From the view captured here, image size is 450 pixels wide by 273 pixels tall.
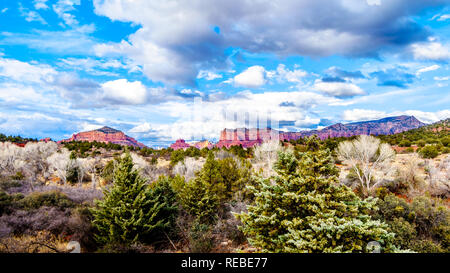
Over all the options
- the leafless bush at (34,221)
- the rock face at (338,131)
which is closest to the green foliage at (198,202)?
the leafless bush at (34,221)

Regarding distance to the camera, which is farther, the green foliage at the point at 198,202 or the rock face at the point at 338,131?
the rock face at the point at 338,131

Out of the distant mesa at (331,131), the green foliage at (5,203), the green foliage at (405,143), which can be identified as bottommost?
the green foliage at (5,203)

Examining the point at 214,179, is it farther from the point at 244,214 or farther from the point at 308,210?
the point at 308,210

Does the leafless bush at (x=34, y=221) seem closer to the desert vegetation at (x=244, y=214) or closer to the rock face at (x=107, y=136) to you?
the desert vegetation at (x=244, y=214)

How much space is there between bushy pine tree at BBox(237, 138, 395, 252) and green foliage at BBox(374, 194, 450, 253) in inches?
185

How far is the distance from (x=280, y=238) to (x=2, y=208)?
16.3 m

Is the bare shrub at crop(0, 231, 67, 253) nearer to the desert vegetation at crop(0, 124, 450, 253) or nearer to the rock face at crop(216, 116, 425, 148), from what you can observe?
the desert vegetation at crop(0, 124, 450, 253)

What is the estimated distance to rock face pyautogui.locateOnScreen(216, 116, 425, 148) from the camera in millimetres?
72481

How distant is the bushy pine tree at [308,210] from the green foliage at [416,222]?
469 centimetres

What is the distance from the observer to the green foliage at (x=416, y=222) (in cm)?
989

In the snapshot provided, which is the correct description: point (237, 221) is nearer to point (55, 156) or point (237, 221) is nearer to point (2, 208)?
point (2, 208)

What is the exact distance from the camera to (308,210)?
630 cm
